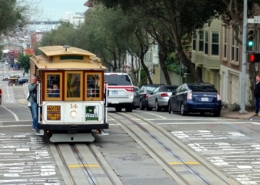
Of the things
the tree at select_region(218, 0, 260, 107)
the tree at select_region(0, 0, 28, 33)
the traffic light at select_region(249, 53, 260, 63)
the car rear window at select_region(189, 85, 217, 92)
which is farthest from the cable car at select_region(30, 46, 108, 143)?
the tree at select_region(0, 0, 28, 33)

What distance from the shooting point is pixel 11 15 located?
32.4 m

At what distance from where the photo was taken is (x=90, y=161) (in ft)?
50.3

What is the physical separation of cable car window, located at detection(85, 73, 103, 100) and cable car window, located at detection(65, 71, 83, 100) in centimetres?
18

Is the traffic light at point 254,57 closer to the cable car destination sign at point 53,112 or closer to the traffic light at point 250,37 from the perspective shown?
the traffic light at point 250,37

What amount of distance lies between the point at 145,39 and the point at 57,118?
131 feet

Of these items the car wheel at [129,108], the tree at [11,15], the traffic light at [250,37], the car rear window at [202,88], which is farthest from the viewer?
the tree at [11,15]

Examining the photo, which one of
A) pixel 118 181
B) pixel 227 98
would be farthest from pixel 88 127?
pixel 227 98

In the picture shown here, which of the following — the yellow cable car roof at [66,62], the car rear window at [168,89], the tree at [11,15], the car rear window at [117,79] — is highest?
the tree at [11,15]

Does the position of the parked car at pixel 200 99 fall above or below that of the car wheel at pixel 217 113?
above

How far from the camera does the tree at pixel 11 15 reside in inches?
1243

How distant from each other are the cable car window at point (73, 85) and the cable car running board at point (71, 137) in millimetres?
1062

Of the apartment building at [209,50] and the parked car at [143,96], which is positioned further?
the apartment building at [209,50]

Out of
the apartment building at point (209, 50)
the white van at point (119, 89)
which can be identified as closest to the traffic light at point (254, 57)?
the white van at point (119, 89)

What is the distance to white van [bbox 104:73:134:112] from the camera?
Result: 28.8 metres
